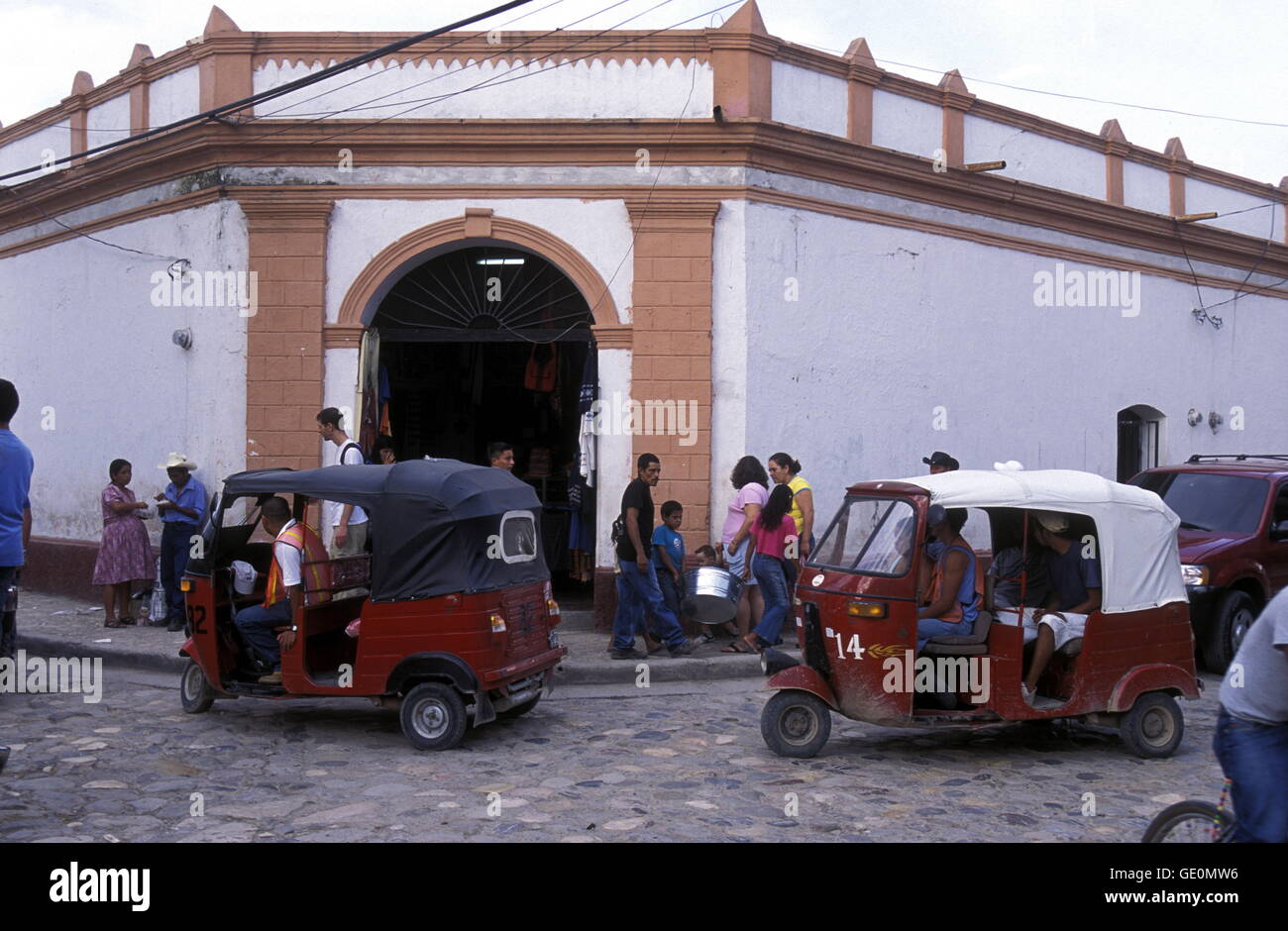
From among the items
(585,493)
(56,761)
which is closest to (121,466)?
(585,493)

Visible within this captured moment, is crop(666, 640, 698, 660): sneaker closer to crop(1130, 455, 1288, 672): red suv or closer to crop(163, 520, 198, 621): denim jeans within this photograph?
crop(1130, 455, 1288, 672): red suv

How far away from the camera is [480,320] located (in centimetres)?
1202

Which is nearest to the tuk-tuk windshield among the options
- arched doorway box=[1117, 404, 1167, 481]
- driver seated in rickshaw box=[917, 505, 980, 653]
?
driver seated in rickshaw box=[917, 505, 980, 653]

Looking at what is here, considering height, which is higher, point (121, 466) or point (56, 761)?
point (121, 466)

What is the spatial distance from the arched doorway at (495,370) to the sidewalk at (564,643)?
5.76ft

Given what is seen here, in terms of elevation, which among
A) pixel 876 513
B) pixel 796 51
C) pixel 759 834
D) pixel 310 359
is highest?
pixel 796 51

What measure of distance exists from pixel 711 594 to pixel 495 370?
5581mm

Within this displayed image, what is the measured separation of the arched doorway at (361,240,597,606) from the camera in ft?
39.2

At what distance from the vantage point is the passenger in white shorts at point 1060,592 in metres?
6.91

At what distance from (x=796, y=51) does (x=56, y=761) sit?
9.45 metres

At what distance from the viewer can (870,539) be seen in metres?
6.99

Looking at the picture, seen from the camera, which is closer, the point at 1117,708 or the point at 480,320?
the point at 1117,708

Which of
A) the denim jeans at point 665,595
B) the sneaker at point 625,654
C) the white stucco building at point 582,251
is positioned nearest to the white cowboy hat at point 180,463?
the white stucco building at point 582,251
